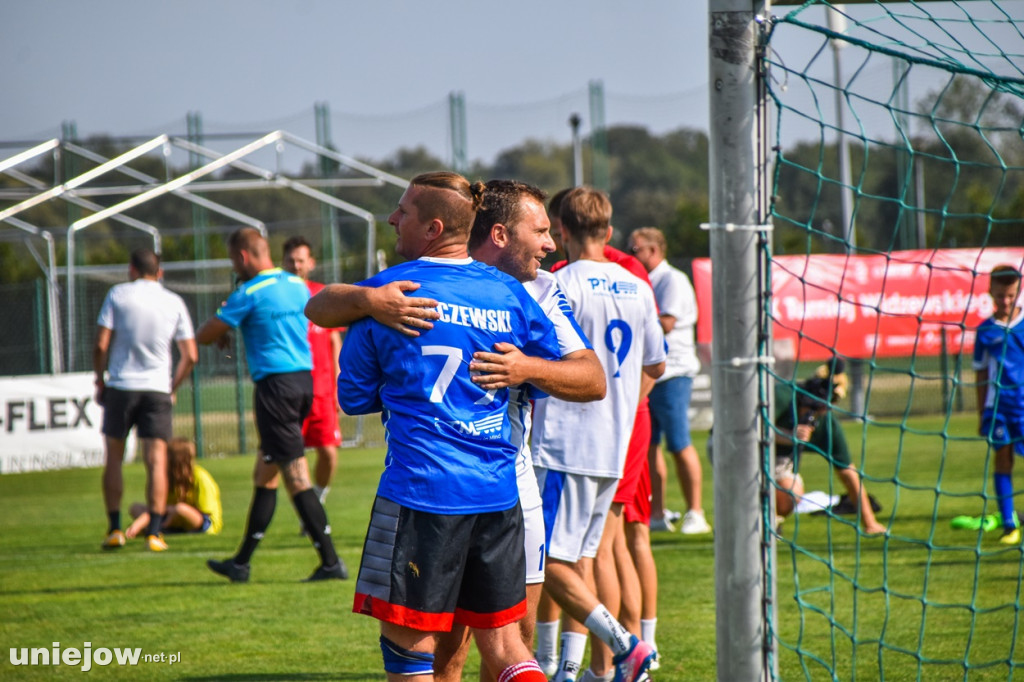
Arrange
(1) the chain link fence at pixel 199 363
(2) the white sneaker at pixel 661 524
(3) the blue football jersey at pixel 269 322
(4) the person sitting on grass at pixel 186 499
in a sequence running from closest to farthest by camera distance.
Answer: (3) the blue football jersey at pixel 269 322 → (2) the white sneaker at pixel 661 524 → (4) the person sitting on grass at pixel 186 499 → (1) the chain link fence at pixel 199 363

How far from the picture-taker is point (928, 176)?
28.6m

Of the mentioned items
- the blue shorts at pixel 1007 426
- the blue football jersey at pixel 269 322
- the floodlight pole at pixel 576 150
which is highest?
the floodlight pole at pixel 576 150

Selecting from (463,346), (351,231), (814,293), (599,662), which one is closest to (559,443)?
(599,662)

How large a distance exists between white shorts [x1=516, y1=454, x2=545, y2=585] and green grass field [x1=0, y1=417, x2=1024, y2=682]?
800 millimetres

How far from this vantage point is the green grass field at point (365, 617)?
16.2 ft

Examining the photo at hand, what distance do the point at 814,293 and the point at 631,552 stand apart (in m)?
12.8

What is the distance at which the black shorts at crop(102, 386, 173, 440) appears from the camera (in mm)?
8430

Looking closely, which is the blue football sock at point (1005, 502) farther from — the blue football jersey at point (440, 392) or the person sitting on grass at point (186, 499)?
the person sitting on grass at point (186, 499)

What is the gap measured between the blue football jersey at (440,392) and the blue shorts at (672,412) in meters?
5.51

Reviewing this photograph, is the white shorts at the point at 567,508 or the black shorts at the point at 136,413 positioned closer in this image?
the white shorts at the point at 567,508

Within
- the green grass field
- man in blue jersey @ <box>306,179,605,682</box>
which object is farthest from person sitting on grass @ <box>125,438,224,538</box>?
man in blue jersey @ <box>306,179,605,682</box>

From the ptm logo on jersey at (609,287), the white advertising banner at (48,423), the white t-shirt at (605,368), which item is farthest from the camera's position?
the white advertising banner at (48,423)

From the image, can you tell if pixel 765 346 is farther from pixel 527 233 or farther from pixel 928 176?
pixel 928 176

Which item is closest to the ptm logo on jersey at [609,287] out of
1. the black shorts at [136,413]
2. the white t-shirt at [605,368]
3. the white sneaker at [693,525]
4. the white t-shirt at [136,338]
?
the white t-shirt at [605,368]
